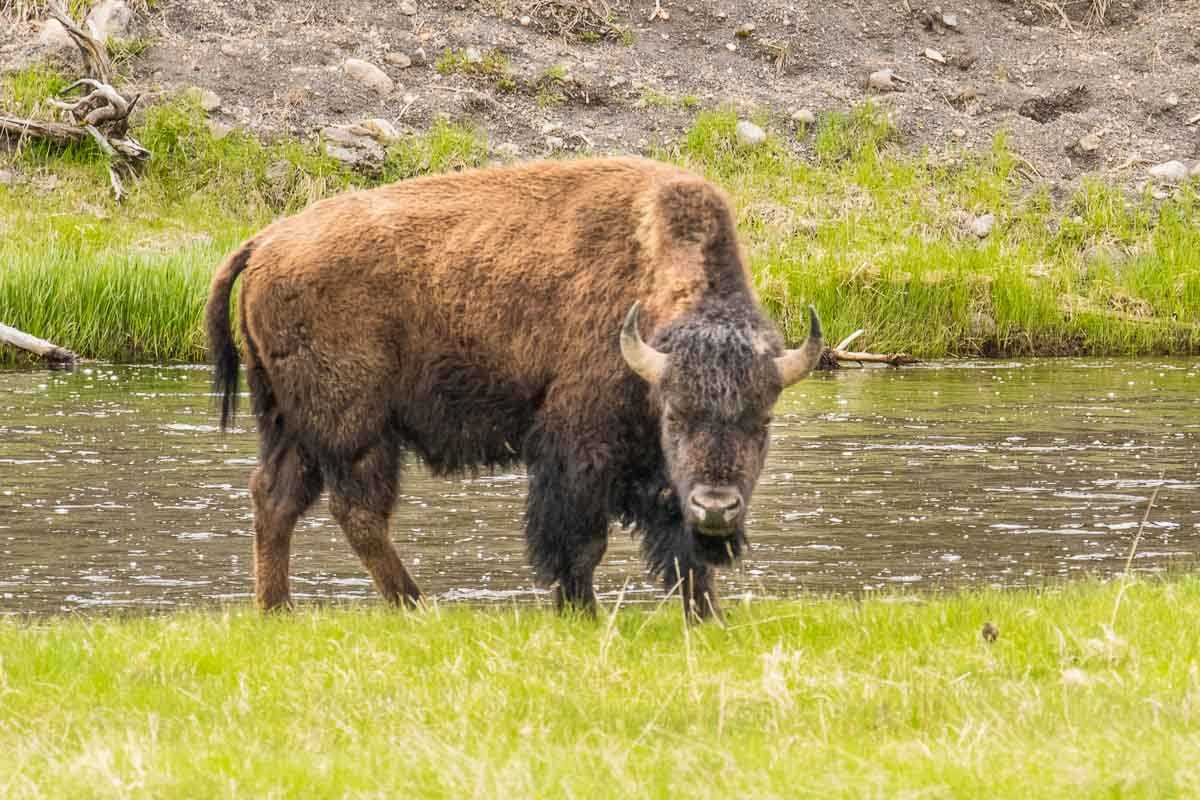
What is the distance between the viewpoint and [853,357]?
17797 millimetres

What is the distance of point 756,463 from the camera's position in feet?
23.8

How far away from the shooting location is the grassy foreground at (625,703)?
178 inches

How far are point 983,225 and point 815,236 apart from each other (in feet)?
6.91

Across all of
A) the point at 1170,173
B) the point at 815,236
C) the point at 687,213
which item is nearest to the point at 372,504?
the point at 687,213

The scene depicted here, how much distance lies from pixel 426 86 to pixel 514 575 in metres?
15.0

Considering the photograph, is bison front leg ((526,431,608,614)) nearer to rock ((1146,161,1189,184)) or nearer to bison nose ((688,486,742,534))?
bison nose ((688,486,742,534))

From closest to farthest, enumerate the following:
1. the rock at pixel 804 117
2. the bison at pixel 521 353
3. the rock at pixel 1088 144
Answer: the bison at pixel 521 353 → the rock at pixel 1088 144 → the rock at pixel 804 117

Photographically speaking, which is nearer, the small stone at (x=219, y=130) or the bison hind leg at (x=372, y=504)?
the bison hind leg at (x=372, y=504)

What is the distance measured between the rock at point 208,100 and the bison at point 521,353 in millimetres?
14793

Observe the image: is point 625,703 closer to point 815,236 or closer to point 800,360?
point 800,360

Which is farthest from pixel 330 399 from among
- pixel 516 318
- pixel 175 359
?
pixel 175 359

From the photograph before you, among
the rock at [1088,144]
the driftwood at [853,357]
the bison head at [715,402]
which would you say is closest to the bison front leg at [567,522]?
→ the bison head at [715,402]

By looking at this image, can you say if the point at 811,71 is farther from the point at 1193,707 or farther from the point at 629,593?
the point at 1193,707

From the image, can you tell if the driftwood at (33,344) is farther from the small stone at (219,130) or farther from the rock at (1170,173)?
the rock at (1170,173)
